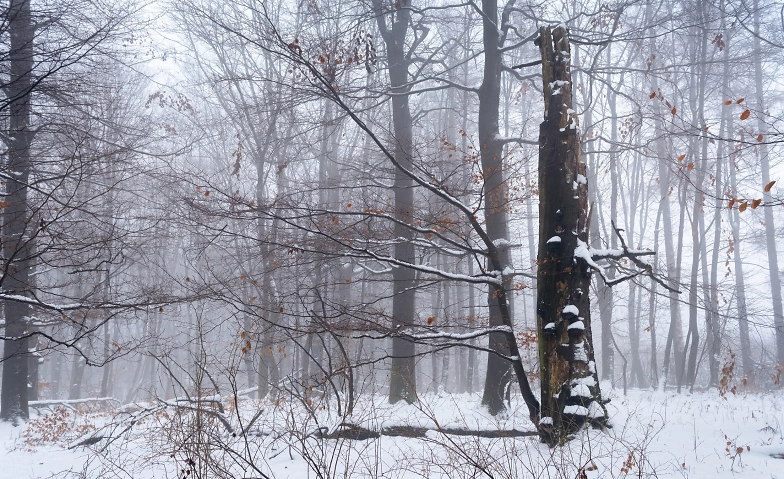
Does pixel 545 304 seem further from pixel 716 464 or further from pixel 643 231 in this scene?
pixel 643 231

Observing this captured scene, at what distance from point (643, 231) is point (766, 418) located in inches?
840

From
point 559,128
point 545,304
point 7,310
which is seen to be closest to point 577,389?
point 545,304

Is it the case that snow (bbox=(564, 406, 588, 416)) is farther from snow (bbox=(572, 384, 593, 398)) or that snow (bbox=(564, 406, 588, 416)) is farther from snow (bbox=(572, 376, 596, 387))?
snow (bbox=(572, 376, 596, 387))

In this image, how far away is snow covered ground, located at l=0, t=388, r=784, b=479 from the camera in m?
4.48

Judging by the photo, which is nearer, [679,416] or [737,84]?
[679,416]

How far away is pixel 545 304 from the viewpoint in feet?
22.1

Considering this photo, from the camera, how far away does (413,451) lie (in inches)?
248

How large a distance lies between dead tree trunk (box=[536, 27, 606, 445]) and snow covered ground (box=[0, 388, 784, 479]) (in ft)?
1.24

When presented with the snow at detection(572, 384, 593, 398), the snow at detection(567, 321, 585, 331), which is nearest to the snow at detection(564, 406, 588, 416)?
the snow at detection(572, 384, 593, 398)

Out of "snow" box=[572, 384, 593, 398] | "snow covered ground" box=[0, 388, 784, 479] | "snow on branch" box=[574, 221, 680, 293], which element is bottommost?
"snow covered ground" box=[0, 388, 784, 479]

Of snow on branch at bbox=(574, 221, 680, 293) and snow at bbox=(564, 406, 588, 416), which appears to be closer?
snow at bbox=(564, 406, 588, 416)

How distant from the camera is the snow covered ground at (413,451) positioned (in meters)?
4.48

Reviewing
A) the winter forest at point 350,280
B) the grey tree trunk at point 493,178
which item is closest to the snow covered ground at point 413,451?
the winter forest at point 350,280

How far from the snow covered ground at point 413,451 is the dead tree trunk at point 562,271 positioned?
14.9 inches
